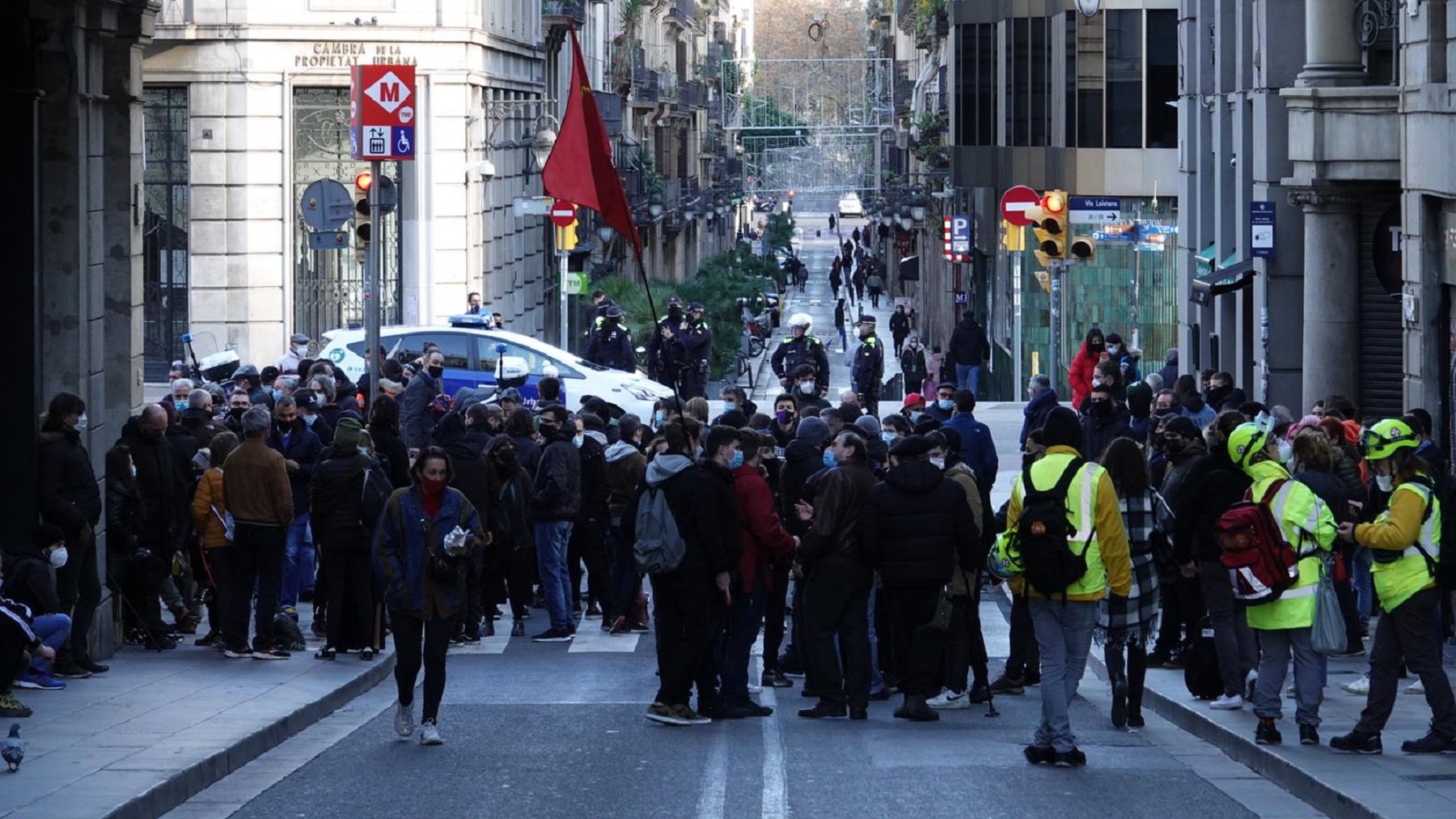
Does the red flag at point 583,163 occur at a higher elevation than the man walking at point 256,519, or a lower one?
higher

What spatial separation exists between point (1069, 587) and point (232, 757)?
4.49 metres

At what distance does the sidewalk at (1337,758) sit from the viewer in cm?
1083

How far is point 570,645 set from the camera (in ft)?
60.2

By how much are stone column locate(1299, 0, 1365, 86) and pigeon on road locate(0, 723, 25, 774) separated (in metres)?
18.5

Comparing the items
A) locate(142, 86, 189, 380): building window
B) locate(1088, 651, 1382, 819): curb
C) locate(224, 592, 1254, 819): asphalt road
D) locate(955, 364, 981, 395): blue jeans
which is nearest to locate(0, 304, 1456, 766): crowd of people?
locate(1088, 651, 1382, 819): curb

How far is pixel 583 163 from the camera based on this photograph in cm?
1709

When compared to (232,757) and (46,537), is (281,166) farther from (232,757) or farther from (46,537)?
(232,757)

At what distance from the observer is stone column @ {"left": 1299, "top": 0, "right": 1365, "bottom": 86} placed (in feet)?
85.8

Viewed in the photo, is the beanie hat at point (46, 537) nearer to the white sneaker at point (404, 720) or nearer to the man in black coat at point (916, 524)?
the white sneaker at point (404, 720)

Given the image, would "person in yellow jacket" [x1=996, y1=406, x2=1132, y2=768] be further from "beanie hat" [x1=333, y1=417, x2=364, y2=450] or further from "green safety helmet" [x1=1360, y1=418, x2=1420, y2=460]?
"beanie hat" [x1=333, y1=417, x2=364, y2=450]

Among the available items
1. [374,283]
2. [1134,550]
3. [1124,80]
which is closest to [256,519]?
[374,283]

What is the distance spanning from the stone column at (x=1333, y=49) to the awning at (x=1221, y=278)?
12.6ft

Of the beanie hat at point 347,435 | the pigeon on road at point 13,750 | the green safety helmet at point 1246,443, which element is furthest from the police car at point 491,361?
the pigeon on road at point 13,750

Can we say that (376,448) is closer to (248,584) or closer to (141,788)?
(248,584)
